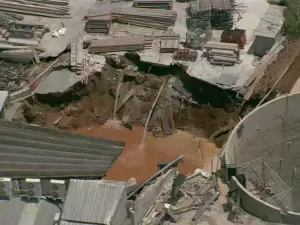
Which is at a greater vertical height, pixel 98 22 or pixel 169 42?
pixel 98 22

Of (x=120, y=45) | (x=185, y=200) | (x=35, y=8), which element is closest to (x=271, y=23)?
(x=120, y=45)

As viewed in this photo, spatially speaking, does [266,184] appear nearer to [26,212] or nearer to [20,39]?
[26,212]

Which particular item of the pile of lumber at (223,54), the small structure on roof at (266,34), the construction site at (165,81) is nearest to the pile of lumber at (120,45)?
the construction site at (165,81)

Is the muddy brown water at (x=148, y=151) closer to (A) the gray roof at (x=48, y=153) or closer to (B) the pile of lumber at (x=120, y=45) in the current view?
(B) the pile of lumber at (x=120, y=45)

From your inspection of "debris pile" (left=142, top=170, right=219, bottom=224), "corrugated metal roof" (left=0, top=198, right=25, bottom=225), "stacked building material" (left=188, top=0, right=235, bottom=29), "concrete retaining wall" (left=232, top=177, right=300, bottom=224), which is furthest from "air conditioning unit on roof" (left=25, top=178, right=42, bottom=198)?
"stacked building material" (left=188, top=0, right=235, bottom=29)

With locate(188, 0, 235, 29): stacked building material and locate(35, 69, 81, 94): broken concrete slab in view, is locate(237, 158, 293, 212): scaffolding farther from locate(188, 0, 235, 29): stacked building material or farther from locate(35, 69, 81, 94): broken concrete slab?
locate(35, 69, 81, 94): broken concrete slab

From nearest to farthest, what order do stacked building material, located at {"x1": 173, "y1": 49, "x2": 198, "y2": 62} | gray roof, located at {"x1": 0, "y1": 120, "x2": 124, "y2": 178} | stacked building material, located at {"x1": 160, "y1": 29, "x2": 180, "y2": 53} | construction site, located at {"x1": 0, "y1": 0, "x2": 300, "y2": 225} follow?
1. gray roof, located at {"x1": 0, "y1": 120, "x2": 124, "y2": 178}
2. construction site, located at {"x1": 0, "y1": 0, "x2": 300, "y2": 225}
3. stacked building material, located at {"x1": 173, "y1": 49, "x2": 198, "y2": 62}
4. stacked building material, located at {"x1": 160, "y1": 29, "x2": 180, "y2": 53}
